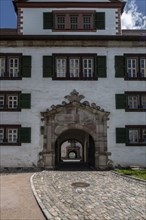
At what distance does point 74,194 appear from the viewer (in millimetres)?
13391

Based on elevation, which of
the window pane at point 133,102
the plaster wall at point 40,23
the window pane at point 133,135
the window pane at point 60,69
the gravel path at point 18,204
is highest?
the plaster wall at point 40,23

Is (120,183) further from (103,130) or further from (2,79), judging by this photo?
(2,79)

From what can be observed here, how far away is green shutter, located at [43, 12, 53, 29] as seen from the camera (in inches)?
1028

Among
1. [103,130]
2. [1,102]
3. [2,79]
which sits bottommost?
[103,130]

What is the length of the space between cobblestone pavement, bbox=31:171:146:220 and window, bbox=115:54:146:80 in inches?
391

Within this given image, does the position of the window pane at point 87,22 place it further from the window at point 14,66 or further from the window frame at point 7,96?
the window frame at point 7,96

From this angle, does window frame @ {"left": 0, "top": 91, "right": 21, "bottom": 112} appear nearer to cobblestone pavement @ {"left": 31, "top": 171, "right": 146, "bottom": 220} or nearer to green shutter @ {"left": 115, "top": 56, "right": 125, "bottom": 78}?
green shutter @ {"left": 115, "top": 56, "right": 125, "bottom": 78}

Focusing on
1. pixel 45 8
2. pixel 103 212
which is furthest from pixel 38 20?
pixel 103 212

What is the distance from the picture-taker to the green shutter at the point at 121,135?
79.4 feet

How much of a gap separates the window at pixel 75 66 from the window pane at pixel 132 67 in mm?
2688

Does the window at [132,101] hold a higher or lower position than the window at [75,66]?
lower

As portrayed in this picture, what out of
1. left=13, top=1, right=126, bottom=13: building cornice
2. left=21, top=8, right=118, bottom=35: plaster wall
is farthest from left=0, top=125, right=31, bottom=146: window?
left=13, top=1, right=126, bottom=13: building cornice

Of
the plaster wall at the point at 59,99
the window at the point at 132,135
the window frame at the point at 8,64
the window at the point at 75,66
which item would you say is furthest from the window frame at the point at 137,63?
the window frame at the point at 8,64

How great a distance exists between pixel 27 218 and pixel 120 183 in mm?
7872
